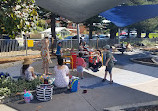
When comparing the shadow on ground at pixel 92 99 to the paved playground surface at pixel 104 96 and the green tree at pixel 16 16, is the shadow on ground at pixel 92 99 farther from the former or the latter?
the green tree at pixel 16 16

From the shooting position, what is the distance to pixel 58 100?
6.82 meters

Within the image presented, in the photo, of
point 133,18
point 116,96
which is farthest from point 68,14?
point 116,96

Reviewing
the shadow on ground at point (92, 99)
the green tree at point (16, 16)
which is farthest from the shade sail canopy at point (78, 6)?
the green tree at point (16, 16)

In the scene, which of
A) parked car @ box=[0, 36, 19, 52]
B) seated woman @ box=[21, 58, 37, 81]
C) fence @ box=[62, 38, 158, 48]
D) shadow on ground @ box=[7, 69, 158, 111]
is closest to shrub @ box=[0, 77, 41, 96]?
seated woman @ box=[21, 58, 37, 81]

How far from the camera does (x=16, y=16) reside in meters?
5.48

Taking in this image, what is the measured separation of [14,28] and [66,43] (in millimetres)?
15557

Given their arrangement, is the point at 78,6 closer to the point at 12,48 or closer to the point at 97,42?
the point at 97,42

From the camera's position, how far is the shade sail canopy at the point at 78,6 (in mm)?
12578

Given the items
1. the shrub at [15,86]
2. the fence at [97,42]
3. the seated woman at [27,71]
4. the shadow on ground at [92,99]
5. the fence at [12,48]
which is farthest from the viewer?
the fence at [97,42]

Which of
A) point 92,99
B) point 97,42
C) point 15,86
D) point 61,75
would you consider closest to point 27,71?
point 15,86

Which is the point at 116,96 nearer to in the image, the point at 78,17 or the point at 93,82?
the point at 93,82

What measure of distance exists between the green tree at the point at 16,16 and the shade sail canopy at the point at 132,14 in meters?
13.2

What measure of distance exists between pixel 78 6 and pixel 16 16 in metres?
8.06

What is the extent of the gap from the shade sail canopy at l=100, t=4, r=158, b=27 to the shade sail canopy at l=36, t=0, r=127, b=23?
4338mm
